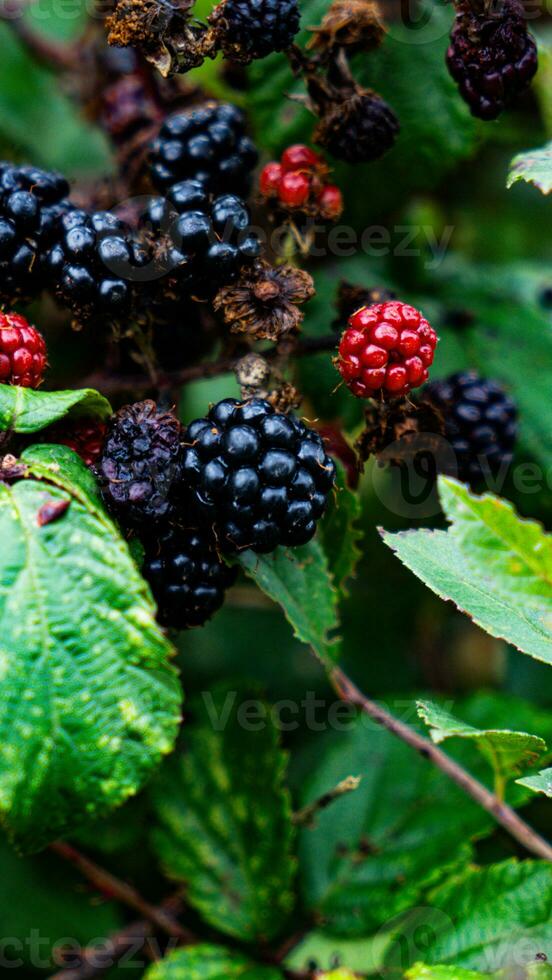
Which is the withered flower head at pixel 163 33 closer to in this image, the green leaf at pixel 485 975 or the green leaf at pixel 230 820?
the green leaf at pixel 230 820

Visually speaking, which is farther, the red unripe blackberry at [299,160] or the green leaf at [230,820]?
the green leaf at [230,820]

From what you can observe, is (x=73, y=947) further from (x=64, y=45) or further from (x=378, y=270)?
(x=64, y=45)

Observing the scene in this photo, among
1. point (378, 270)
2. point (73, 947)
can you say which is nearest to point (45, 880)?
point (73, 947)

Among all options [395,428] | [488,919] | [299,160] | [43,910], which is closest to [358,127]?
[299,160]

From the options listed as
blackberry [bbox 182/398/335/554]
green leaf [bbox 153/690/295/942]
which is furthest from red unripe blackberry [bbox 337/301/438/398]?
green leaf [bbox 153/690/295/942]

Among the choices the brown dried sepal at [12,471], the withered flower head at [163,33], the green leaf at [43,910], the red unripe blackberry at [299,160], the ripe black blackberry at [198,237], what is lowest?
the green leaf at [43,910]

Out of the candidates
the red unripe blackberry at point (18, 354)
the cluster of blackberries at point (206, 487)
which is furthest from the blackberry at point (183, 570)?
the red unripe blackberry at point (18, 354)
